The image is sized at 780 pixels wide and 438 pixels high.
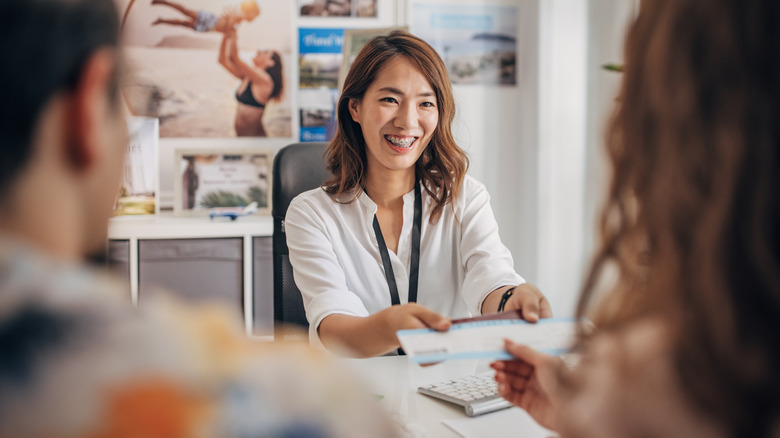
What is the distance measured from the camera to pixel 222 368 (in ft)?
1.13

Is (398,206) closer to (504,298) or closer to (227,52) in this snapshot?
(504,298)

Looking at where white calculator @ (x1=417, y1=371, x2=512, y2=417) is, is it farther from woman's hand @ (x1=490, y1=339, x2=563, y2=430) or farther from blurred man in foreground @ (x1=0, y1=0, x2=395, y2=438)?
blurred man in foreground @ (x1=0, y1=0, x2=395, y2=438)

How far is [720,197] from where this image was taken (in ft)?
1.45

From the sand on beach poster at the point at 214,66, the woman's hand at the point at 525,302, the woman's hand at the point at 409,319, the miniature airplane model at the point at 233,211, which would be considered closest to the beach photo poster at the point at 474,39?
the sand on beach poster at the point at 214,66

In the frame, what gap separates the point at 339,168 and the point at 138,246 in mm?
1345

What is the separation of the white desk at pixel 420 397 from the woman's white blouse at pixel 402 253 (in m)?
0.26

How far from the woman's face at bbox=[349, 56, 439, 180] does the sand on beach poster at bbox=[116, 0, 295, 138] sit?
161cm

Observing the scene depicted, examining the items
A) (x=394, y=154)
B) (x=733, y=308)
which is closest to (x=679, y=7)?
(x=733, y=308)

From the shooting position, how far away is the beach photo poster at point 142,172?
301 centimetres

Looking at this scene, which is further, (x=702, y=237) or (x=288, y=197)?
(x=288, y=197)

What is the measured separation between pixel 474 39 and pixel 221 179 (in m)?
1.53

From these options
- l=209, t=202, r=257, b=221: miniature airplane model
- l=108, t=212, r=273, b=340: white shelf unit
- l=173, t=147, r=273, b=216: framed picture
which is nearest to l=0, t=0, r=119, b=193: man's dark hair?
l=108, t=212, r=273, b=340: white shelf unit

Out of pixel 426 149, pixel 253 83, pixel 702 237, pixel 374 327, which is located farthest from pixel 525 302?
pixel 253 83

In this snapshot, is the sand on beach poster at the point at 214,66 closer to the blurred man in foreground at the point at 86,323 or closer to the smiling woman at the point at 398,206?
the smiling woman at the point at 398,206
